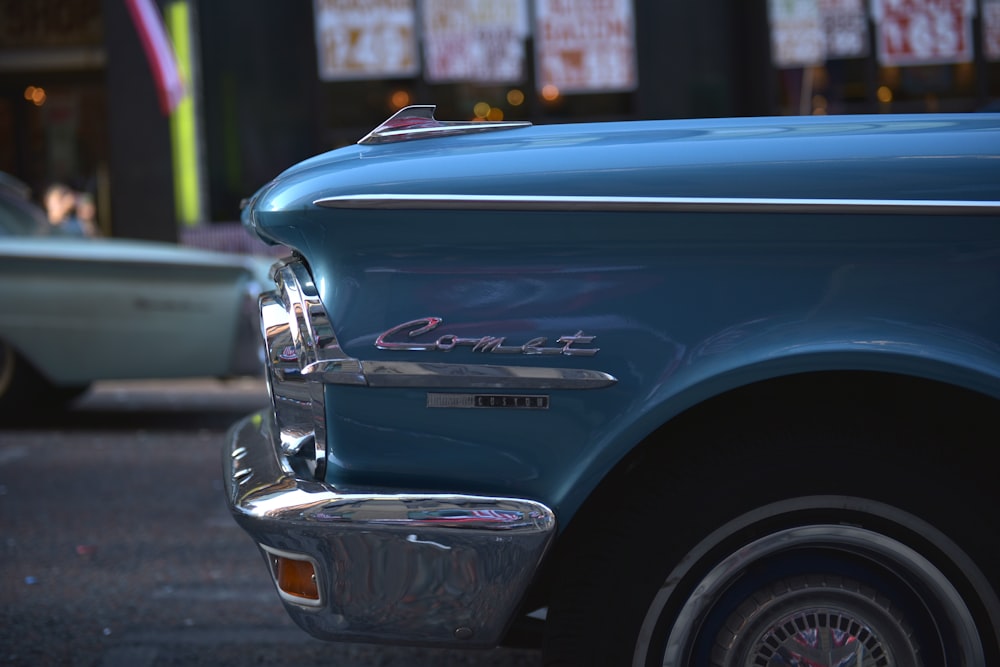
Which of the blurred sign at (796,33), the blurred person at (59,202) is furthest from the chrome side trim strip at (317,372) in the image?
the blurred sign at (796,33)

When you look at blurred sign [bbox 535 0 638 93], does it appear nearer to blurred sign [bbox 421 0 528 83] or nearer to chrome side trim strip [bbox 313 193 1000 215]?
blurred sign [bbox 421 0 528 83]

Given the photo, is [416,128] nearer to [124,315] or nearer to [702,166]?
[702,166]

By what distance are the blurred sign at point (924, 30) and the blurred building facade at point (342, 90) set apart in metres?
0.08

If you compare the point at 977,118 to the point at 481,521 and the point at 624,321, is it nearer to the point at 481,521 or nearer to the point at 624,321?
the point at 624,321

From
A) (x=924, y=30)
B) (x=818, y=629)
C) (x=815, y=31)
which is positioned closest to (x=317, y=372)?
(x=818, y=629)

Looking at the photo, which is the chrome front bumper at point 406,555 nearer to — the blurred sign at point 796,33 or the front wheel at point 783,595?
the front wheel at point 783,595

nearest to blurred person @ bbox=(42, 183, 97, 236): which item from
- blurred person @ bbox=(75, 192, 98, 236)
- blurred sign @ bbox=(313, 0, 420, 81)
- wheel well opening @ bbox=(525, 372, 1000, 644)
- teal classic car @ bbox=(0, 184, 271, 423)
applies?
blurred person @ bbox=(75, 192, 98, 236)

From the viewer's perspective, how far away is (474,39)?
42.2 ft

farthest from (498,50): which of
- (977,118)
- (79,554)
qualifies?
(977,118)

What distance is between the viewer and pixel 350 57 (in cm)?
1293

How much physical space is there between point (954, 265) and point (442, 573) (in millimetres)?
1018

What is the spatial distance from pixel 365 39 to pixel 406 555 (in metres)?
11.6

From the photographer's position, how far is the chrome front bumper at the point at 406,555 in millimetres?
1999

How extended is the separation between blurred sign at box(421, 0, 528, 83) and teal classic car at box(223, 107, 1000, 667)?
11083 millimetres
